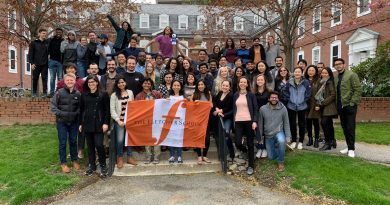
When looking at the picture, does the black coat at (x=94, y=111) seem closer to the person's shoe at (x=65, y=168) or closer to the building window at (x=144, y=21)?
the person's shoe at (x=65, y=168)

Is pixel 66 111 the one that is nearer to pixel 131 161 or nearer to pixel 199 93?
pixel 131 161

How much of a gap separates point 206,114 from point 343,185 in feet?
9.99

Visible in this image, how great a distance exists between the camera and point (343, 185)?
22.0ft

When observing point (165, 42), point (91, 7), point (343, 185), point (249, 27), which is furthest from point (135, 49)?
point (249, 27)

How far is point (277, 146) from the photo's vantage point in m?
7.96

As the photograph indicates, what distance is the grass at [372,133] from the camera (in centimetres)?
1065

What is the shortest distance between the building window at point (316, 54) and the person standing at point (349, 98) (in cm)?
2176

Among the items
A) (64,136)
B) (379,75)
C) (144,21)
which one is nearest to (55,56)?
(64,136)

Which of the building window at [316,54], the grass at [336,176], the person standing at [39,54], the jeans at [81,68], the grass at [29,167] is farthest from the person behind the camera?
the building window at [316,54]

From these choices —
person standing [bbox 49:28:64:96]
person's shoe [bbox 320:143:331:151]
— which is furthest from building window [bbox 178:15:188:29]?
person's shoe [bbox 320:143:331:151]

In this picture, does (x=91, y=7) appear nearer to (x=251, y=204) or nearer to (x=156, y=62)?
(x=156, y=62)

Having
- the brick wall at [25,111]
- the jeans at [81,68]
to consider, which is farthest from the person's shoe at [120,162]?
the brick wall at [25,111]

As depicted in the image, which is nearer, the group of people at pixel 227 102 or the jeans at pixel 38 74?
the group of people at pixel 227 102

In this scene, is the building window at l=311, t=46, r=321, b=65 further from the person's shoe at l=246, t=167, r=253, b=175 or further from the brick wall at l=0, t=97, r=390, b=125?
the person's shoe at l=246, t=167, r=253, b=175
